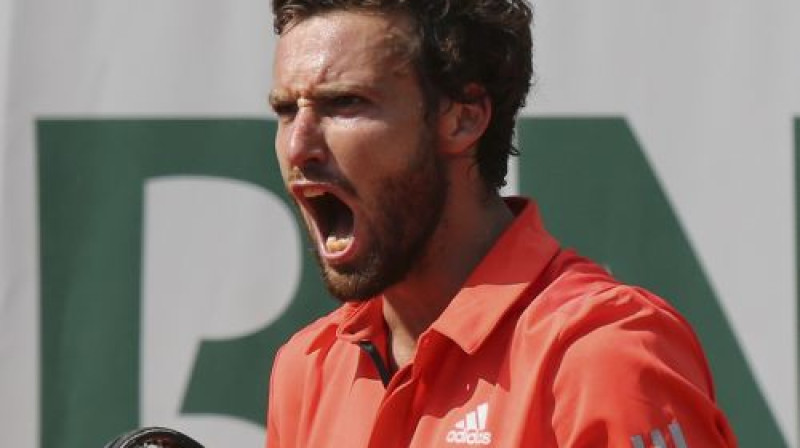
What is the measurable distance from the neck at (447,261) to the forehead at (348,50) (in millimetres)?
195

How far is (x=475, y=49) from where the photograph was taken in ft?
6.84

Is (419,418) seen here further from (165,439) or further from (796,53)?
(796,53)

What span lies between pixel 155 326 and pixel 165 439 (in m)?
1.41

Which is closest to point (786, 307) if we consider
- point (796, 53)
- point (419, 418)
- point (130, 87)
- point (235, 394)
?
point (796, 53)

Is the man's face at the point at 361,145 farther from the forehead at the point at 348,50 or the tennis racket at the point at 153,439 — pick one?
the tennis racket at the point at 153,439

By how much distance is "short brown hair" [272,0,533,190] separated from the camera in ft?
6.65

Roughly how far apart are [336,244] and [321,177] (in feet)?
0.36

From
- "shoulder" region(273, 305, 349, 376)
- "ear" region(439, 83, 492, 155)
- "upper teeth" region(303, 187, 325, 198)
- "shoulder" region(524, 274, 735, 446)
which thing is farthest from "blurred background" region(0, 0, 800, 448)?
"shoulder" region(524, 274, 735, 446)

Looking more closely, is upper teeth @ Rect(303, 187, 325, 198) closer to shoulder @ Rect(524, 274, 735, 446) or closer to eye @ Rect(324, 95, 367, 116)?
eye @ Rect(324, 95, 367, 116)

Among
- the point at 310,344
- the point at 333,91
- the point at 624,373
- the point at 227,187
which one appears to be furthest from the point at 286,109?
the point at 227,187

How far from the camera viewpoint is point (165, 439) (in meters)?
2.10

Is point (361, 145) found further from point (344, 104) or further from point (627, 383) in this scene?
point (627, 383)

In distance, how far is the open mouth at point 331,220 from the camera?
2041 millimetres

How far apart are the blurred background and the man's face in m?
1.46
